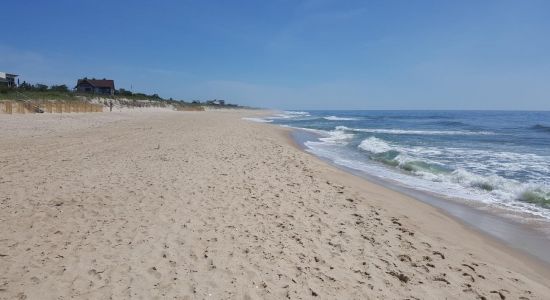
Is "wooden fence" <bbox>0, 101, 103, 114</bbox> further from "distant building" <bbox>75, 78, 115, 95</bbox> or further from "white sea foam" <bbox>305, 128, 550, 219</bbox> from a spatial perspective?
"distant building" <bbox>75, 78, 115, 95</bbox>

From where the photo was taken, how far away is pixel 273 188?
7.60m

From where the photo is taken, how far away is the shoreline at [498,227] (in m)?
5.60

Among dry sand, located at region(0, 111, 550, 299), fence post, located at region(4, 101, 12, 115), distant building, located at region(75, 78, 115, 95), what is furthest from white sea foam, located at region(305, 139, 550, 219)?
distant building, located at region(75, 78, 115, 95)

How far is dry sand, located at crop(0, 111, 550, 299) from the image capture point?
142 inches

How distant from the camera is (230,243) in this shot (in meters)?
4.61

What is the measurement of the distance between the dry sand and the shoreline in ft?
0.98

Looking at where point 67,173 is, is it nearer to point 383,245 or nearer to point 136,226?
point 136,226

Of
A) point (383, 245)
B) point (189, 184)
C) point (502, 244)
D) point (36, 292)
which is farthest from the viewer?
point (189, 184)

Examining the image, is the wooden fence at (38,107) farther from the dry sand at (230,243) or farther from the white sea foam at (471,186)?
the white sea foam at (471,186)

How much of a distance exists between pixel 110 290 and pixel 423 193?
821 centimetres

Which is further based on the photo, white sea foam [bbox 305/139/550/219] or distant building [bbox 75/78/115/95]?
distant building [bbox 75/78/115/95]

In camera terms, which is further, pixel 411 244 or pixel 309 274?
pixel 411 244

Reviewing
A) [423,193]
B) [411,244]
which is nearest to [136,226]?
[411,244]

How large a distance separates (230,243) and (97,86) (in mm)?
74796
